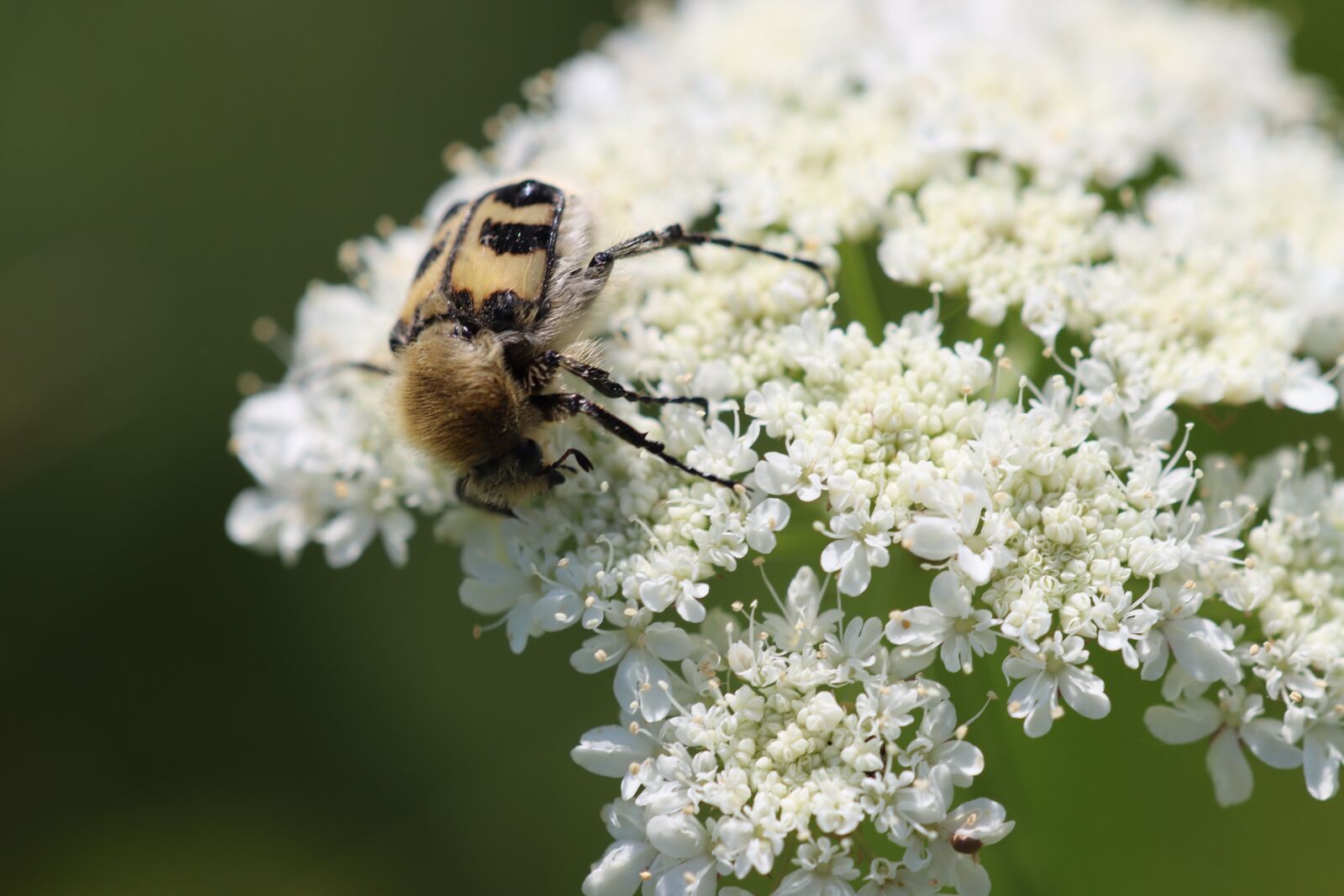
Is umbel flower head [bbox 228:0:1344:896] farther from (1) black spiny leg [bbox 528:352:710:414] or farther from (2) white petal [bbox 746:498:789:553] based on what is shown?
(1) black spiny leg [bbox 528:352:710:414]

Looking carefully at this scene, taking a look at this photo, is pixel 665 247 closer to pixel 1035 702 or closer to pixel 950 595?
pixel 950 595

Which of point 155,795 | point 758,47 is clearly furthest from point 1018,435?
point 155,795

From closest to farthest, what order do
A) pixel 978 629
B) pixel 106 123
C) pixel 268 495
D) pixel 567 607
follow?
1. pixel 978 629
2. pixel 567 607
3. pixel 268 495
4. pixel 106 123

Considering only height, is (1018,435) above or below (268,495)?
above

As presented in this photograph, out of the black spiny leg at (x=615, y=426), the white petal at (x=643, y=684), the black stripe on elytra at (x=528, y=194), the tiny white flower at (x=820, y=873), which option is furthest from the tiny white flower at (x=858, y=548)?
the black stripe on elytra at (x=528, y=194)

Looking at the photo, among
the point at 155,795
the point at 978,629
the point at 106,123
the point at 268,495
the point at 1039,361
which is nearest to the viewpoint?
the point at 978,629

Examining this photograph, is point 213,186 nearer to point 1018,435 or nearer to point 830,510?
point 830,510

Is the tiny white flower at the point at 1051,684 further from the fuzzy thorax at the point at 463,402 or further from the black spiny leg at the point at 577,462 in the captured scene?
the fuzzy thorax at the point at 463,402
